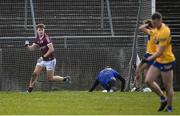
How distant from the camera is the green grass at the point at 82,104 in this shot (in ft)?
47.4

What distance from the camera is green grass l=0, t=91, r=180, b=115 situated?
14.5 metres

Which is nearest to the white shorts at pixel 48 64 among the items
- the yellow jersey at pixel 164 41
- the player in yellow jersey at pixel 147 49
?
the player in yellow jersey at pixel 147 49

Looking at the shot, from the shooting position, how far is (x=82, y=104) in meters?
16.3

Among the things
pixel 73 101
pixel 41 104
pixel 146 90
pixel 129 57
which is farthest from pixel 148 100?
pixel 129 57

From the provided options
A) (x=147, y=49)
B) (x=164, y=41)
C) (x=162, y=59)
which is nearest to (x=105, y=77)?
(x=147, y=49)

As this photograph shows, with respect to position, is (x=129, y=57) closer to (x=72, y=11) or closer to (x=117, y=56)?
(x=117, y=56)

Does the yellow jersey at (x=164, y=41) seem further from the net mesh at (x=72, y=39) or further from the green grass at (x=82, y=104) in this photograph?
the net mesh at (x=72, y=39)

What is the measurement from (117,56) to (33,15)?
375 cm

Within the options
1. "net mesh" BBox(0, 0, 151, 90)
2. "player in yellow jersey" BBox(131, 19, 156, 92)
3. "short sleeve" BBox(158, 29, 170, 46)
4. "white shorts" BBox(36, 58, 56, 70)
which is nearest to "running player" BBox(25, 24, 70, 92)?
"white shorts" BBox(36, 58, 56, 70)

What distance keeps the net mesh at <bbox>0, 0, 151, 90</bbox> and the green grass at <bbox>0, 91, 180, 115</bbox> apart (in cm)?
538

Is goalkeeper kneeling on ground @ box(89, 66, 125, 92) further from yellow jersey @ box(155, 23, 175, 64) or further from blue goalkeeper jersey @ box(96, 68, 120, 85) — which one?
yellow jersey @ box(155, 23, 175, 64)

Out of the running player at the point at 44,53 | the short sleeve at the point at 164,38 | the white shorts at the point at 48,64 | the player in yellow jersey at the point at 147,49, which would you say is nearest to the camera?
the short sleeve at the point at 164,38

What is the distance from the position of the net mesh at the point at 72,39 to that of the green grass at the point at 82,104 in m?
5.38

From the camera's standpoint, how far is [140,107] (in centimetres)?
1565
